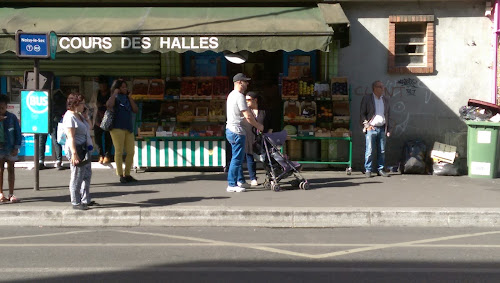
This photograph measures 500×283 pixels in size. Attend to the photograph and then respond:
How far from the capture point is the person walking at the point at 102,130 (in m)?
12.0

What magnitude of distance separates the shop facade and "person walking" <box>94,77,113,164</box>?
54 centimetres

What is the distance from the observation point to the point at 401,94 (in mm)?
12281

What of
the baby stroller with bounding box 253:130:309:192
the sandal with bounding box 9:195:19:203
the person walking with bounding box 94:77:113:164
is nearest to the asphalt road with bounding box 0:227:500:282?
the sandal with bounding box 9:195:19:203

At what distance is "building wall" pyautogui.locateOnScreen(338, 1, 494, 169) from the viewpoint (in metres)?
12.2

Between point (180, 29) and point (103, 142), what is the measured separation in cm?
334

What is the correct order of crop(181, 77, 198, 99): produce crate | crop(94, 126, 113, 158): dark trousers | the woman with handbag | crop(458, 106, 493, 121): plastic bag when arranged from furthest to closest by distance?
crop(94, 126, 113, 158): dark trousers → crop(181, 77, 198, 99): produce crate → crop(458, 106, 493, 121): plastic bag → the woman with handbag

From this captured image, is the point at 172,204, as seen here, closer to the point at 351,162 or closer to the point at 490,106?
the point at 351,162

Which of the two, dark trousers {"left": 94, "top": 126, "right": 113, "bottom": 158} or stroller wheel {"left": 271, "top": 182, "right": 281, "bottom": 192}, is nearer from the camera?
stroller wheel {"left": 271, "top": 182, "right": 281, "bottom": 192}

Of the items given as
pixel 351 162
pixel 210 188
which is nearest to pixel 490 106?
pixel 351 162

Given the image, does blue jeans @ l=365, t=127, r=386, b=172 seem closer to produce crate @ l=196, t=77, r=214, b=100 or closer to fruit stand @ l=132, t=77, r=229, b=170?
fruit stand @ l=132, t=77, r=229, b=170

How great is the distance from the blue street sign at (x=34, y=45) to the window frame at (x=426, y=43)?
685cm

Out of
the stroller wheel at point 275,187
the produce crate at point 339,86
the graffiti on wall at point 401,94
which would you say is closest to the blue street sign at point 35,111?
the stroller wheel at point 275,187

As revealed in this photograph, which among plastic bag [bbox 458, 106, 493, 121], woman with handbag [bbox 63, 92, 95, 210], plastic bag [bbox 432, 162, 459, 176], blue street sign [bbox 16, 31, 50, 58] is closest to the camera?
woman with handbag [bbox 63, 92, 95, 210]

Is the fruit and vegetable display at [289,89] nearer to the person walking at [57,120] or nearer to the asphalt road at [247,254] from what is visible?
the asphalt road at [247,254]
